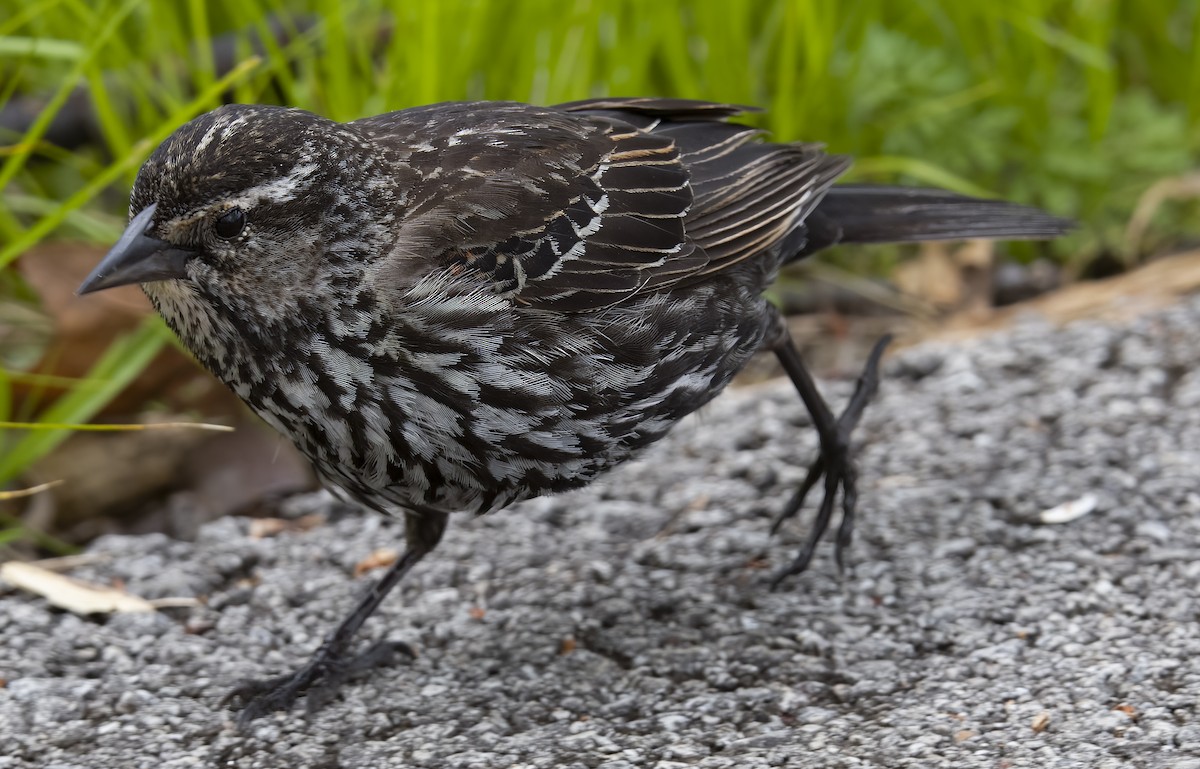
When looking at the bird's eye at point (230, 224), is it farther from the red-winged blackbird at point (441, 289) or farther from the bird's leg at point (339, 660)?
the bird's leg at point (339, 660)

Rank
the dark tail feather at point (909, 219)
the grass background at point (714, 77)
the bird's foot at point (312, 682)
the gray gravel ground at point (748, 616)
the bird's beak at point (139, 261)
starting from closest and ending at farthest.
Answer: the bird's beak at point (139, 261) < the gray gravel ground at point (748, 616) < the bird's foot at point (312, 682) < the dark tail feather at point (909, 219) < the grass background at point (714, 77)

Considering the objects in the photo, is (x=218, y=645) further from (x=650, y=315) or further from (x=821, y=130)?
(x=821, y=130)

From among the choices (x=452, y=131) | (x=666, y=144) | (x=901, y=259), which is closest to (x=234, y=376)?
(x=452, y=131)

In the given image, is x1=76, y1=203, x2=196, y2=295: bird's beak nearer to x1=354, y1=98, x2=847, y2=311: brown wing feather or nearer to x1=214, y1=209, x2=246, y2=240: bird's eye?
x1=214, y1=209, x2=246, y2=240: bird's eye

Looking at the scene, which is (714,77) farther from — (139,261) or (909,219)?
(139,261)

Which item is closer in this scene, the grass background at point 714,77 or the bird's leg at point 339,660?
the bird's leg at point 339,660

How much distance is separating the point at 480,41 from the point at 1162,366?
2440 millimetres

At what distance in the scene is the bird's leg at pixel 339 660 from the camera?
3311 millimetres

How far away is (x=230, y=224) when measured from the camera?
3.03 meters

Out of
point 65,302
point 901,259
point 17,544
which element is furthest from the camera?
point 901,259

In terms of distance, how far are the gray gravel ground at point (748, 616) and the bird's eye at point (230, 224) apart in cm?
107

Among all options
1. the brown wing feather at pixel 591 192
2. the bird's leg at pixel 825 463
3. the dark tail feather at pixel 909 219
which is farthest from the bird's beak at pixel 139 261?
the dark tail feather at pixel 909 219

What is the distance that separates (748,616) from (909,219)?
4.09ft

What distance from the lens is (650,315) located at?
138 inches
